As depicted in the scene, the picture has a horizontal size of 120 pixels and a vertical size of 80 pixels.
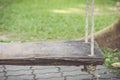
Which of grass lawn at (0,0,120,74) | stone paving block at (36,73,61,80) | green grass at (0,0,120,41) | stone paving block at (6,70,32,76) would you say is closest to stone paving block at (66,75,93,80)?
stone paving block at (36,73,61,80)

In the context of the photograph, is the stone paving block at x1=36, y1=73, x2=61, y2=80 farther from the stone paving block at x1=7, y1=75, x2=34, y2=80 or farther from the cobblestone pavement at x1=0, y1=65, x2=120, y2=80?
the stone paving block at x1=7, y1=75, x2=34, y2=80

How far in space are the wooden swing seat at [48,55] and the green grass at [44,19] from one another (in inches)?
124

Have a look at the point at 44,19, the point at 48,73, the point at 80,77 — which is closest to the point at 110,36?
the point at 80,77

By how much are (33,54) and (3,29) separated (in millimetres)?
4374

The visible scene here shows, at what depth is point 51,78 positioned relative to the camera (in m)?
5.43

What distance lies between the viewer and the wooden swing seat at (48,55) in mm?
4441

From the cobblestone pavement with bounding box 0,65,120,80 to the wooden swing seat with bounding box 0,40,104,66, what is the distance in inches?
30.9

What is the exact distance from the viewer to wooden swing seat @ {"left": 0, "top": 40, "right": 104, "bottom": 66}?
444cm

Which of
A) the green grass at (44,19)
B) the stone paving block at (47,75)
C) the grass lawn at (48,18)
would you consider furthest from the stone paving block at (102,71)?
the green grass at (44,19)

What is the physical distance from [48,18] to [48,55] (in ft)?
17.6


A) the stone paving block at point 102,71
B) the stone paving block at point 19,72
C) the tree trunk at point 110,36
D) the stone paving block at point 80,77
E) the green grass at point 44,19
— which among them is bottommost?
the stone paving block at point 80,77

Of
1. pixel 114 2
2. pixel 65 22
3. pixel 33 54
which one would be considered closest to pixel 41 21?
pixel 65 22

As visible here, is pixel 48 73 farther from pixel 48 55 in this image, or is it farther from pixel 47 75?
pixel 48 55

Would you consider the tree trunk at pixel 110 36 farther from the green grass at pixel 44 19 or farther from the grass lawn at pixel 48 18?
the green grass at pixel 44 19
